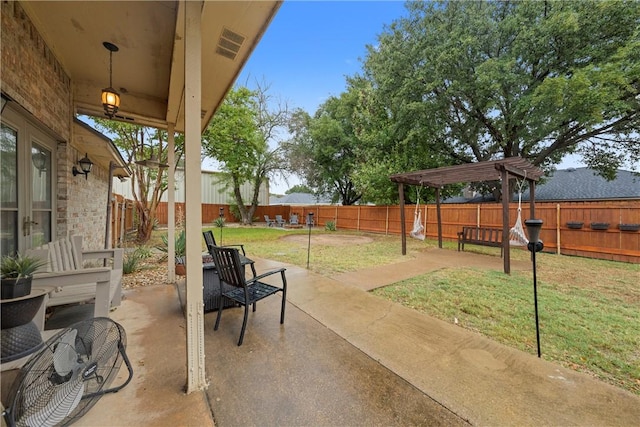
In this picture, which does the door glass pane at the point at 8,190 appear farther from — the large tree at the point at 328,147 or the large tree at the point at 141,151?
the large tree at the point at 328,147

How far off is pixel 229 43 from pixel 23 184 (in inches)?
94.3

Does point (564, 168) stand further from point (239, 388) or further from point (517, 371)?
point (239, 388)

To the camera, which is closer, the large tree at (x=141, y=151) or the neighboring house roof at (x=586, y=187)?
the large tree at (x=141, y=151)

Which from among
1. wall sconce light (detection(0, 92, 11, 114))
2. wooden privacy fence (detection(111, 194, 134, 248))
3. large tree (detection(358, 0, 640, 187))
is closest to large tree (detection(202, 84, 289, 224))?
wooden privacy fence (detection(111, 194, 134, 248))

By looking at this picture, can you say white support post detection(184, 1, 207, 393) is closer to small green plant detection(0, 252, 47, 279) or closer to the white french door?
small green plant detection(0, 252, 47, 279)

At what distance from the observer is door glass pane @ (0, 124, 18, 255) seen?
2070mm

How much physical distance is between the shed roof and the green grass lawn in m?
2.20

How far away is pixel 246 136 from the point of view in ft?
37.6

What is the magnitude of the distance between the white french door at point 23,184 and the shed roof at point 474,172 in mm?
6796

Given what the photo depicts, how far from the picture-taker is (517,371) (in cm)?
197

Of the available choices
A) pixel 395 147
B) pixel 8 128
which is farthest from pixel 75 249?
pixel 395 147

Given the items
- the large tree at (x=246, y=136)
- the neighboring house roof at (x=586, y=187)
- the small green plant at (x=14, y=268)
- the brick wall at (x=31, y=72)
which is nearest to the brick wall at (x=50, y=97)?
the brick wall at (x=31, y=72)

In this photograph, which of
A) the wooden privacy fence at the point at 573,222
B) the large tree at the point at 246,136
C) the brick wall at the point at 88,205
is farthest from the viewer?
the large tree at the point at 246,136

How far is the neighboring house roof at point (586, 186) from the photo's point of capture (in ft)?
43.6
